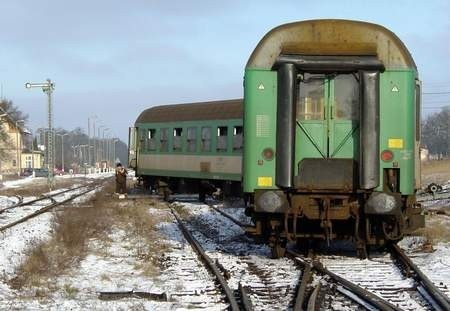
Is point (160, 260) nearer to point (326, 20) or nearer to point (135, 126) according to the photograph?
point (326, 20)

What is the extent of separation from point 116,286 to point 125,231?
7015 mm

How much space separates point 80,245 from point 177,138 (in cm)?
1312

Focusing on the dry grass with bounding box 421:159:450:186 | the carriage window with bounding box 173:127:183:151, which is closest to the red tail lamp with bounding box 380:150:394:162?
the carriage window with bounding box 173:127:183:151

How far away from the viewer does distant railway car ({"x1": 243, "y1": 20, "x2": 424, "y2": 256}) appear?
383 inches

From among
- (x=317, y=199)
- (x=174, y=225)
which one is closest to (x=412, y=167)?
(x=317, y=199)

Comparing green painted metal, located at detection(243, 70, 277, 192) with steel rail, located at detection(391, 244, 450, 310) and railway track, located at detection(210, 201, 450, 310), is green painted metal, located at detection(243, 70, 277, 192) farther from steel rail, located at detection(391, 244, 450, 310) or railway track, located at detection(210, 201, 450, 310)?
steel rail, located at detection(391, 244, 450, 310)

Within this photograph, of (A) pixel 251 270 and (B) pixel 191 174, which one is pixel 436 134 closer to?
(B) pixel 191 174

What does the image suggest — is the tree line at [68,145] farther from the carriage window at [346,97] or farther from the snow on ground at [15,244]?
the carriage window at [346,97]

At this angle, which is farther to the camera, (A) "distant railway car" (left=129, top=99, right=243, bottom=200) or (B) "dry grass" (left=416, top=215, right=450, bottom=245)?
(A) "distant railway car" (left=129, top=99, right=243, bottom=200)

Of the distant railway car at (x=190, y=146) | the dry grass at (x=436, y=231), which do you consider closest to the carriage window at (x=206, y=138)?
the distant railway car at (x=190, y=146)

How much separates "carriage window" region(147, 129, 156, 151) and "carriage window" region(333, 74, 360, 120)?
681 inches

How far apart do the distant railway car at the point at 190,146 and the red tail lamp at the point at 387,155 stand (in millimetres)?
11425

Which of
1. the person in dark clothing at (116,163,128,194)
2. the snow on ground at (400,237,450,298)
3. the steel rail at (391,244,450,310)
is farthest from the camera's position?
the person in dark clothing at (116,163,128,194)

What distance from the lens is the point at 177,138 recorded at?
25.2 metres
